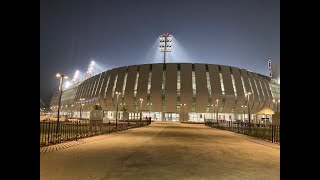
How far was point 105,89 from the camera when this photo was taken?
136m

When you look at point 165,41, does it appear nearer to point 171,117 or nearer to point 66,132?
point 171,117

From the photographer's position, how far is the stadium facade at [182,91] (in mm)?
121375

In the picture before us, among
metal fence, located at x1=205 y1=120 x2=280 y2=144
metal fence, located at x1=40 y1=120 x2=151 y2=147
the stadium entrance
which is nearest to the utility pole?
the stadium entrance

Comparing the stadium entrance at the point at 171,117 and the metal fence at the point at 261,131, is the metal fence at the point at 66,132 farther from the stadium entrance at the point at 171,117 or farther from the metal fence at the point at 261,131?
the stadium entrance at the point at 171,117

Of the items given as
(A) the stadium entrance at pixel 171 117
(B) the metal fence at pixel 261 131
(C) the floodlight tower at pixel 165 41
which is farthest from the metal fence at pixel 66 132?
(A) the stadium entrance at pixel 171 117

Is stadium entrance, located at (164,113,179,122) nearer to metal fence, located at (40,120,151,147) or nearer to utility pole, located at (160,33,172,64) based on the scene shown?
utility pole, located at (160,33,172,64)

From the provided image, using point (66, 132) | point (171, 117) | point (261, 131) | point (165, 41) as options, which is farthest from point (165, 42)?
point (66, 132)

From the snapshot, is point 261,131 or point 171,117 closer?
point 261,131

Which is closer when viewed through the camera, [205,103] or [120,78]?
[205,103]

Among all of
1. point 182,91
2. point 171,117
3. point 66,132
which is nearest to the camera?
point 66,132

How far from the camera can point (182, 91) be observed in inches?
4747
